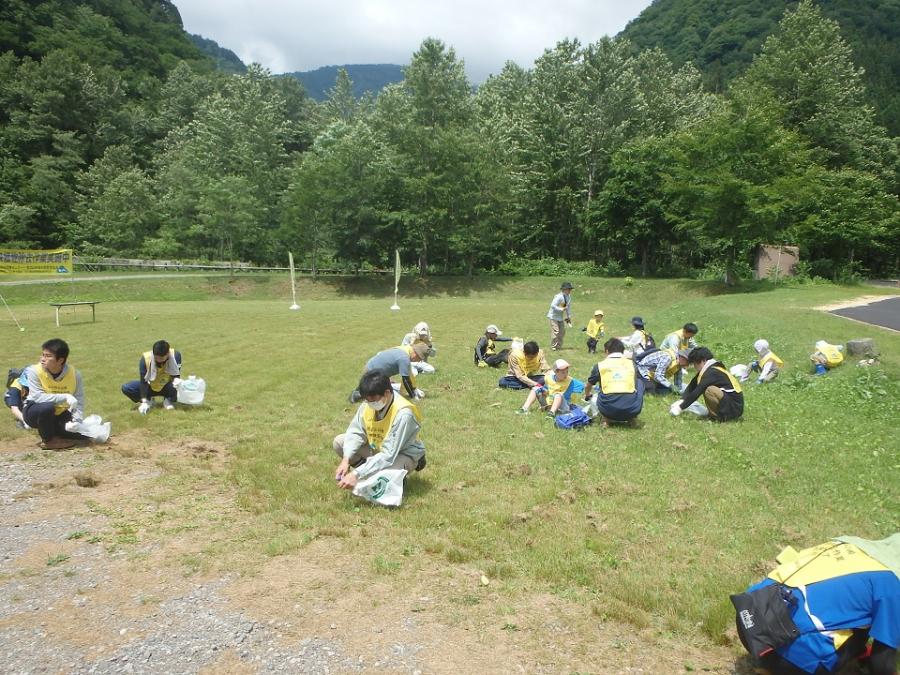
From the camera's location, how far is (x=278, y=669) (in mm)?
3719

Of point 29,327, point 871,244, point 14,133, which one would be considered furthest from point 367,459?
point 14,133

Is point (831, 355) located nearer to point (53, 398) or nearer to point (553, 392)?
point (553, 392)

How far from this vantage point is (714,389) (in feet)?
30.2

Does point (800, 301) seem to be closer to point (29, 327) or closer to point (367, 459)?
point (367, 459)

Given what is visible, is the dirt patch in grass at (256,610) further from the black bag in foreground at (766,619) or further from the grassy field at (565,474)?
the black bag in foreground at (766,619)

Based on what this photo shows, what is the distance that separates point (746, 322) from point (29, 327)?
26.2 m

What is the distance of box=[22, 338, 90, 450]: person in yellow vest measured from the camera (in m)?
7.80

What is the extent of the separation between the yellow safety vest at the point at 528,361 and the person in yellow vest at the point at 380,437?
18.0ft

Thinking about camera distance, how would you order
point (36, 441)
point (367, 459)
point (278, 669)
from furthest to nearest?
point (36, 441) → point (367, 459) → point (278, 669)

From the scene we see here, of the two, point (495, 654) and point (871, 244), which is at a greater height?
point (871, 244)

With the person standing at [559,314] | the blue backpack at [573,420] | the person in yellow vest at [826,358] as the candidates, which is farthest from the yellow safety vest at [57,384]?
the person in yellow vest at [826,358]

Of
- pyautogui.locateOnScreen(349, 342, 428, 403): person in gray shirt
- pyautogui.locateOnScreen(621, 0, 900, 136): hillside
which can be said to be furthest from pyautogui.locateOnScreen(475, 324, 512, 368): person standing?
pyautogui.locateOnScreen(621, 0, 900, 136): hillside

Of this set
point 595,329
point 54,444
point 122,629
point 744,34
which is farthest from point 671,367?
point 744,34

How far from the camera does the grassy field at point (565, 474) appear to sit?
4.96 meters
